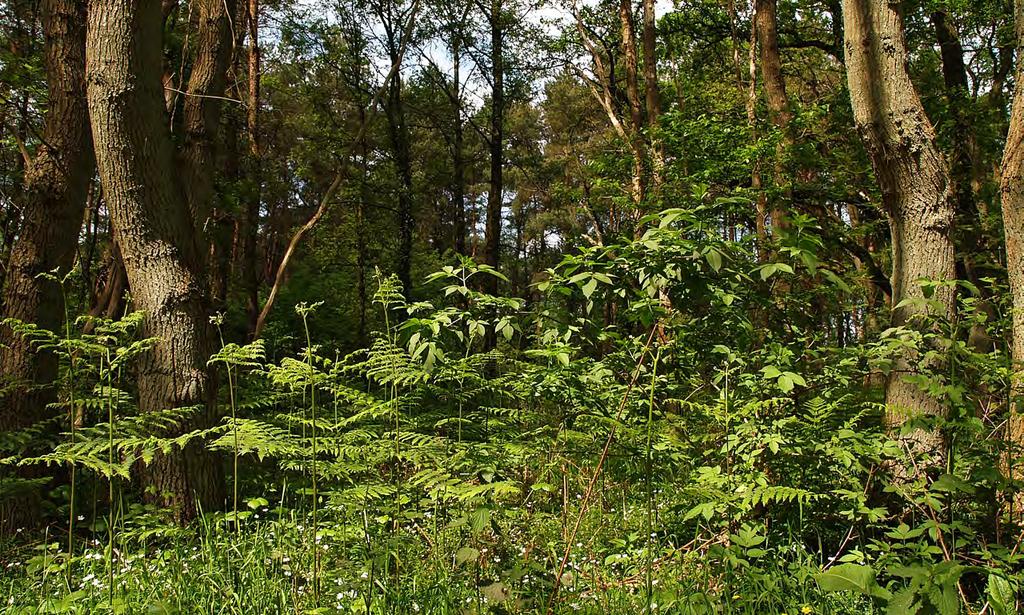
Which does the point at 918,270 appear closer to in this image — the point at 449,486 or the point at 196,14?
the point at 449,486

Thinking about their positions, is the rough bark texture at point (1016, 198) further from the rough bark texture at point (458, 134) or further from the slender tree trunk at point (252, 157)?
the rough bark texture at point (458, 134)

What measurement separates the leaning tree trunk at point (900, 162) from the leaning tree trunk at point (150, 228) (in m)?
4.35

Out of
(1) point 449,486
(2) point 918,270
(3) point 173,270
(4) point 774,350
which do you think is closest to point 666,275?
(4) point 774,350

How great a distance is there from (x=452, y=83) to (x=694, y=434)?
1490 cm

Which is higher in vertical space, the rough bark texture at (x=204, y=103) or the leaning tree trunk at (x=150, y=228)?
the rough bark texture at (x=204, y=103)

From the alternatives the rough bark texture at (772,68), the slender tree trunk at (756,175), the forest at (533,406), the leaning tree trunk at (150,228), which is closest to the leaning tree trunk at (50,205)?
the forest at (533,406)

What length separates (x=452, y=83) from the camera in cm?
1666

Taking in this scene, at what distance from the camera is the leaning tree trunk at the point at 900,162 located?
3.62 meters

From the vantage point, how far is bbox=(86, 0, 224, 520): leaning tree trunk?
12.3ft

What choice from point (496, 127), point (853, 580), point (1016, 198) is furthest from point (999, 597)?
point (496, 127)

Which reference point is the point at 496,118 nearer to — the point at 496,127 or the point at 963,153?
the point at 496,127

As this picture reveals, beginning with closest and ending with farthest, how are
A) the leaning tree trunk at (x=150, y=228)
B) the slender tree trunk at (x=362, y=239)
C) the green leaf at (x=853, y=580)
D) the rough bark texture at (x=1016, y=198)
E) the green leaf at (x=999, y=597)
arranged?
1. the green leaf at (x=853, y=580)
2. the green leaf at (x=999, y=597)
3. the leaning tree trunk at (x=150, y=228)
4. the rough bark texture at (x=1016, y=198)
5. the slender tree trunk at (x=362, y=239)

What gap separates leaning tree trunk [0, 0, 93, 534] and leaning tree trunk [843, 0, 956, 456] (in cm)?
583

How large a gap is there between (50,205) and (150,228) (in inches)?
64.1
